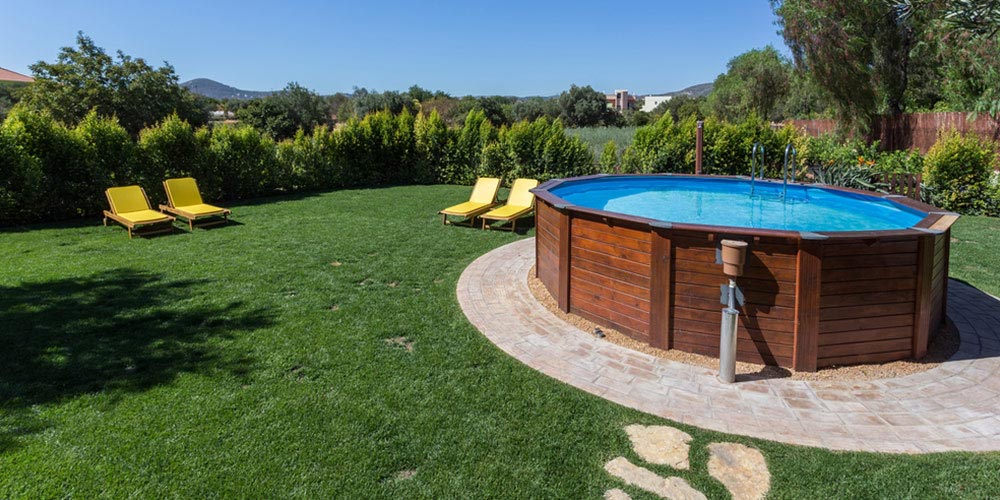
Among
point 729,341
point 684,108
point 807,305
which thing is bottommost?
point 729,341

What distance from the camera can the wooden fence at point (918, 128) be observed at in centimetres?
1488

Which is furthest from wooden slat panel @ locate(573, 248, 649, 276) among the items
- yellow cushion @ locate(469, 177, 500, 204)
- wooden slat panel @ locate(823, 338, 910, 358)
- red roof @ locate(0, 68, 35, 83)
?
red roof @ locate(0, 68, 35, 83)

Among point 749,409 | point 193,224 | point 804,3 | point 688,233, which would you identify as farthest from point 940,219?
point 804,3

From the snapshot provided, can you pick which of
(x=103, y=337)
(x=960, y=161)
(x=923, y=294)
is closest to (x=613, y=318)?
(x=923, y=294)

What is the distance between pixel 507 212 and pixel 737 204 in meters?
4.10

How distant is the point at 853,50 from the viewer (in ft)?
51.3

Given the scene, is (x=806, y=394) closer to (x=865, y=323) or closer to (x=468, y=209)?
(x=865, y=323)

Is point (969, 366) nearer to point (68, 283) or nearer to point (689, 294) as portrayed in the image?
point (689, 294)

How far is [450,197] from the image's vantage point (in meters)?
14.1

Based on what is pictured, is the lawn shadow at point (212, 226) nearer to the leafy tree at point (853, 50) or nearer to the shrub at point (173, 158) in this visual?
the shrub at point (173, 158)

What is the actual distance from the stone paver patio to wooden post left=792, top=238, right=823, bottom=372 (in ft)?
0.72

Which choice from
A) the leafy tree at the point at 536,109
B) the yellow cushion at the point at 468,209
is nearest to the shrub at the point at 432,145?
the yellow cushion at the point at 468,209

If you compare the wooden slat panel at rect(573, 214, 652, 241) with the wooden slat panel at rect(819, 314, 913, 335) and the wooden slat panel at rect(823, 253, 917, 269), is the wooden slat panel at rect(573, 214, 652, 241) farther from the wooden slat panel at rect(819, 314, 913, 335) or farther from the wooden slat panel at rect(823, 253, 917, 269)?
the wooden slat panel at rect(819, 314, 913, 335)

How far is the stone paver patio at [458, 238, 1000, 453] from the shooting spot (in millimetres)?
3297
